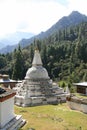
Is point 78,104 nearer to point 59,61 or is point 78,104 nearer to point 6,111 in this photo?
point 6,111

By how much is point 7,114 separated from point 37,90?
1776cm

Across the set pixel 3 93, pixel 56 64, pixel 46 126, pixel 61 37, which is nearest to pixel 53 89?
pixel 46 126

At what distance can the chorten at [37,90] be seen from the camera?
36.0m

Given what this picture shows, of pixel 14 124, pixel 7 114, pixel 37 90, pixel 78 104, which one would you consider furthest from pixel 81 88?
pixel 7 114

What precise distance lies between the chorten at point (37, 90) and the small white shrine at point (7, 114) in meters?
14.0

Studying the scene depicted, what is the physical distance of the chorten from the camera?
35969mm

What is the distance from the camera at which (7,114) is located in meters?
19.8

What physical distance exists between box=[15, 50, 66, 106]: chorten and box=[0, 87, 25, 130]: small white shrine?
1399 cm

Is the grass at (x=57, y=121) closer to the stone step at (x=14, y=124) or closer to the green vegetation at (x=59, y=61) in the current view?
the stone step at (x=14, y=124)

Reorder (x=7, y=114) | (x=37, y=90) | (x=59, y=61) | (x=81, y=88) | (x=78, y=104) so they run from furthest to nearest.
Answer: (x=59, y=61)
(x=81, y=88)
(x=37, y=90)
(x=78, y=104)
(x=7, y=114)

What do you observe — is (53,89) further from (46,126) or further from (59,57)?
(59,57)

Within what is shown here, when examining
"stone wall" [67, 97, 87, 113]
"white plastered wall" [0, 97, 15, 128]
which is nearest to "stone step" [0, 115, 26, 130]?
"white plastered wall" [0, 97, 15, 128]

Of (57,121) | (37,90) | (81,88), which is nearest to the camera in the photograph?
(57,121)

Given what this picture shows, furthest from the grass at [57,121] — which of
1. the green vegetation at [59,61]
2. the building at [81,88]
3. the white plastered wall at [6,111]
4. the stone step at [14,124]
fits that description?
the green vegetation at [59,61]
